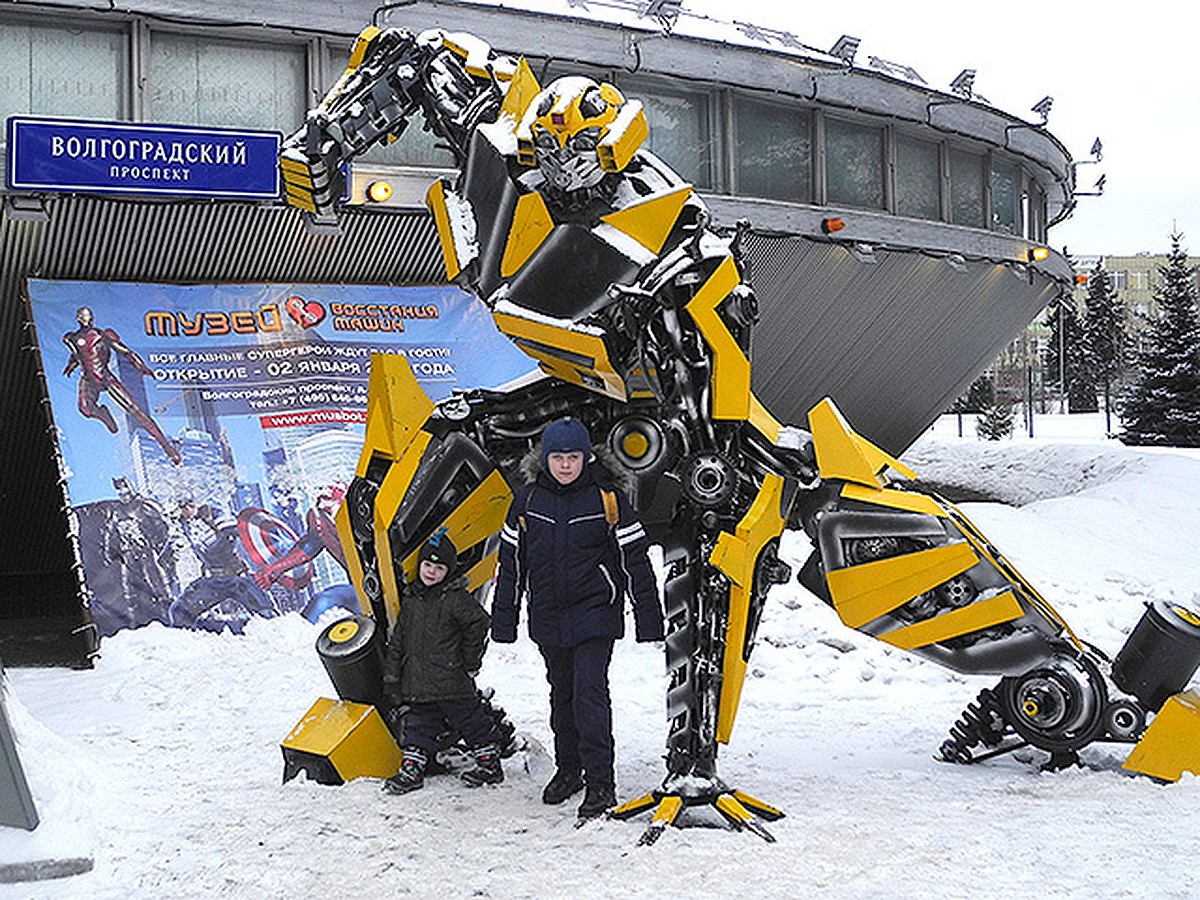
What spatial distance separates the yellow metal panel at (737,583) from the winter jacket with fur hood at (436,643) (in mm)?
1207

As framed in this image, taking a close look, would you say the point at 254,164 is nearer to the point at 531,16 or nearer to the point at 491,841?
the point at 531,16

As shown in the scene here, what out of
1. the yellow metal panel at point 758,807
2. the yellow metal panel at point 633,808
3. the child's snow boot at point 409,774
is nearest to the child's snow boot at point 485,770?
the child's snow boot at point 409,774

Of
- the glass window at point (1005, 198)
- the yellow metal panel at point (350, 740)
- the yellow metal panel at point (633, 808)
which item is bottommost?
the yellow metal panel at point (633, 808)

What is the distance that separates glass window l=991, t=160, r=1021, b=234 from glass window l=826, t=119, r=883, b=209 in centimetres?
247

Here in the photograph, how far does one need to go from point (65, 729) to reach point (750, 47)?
30.3 ft

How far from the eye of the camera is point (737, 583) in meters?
4.77

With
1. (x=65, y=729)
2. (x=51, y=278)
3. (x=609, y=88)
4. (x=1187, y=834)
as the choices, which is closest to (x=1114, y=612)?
(x=1187, y=834)

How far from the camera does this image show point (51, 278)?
10.7m

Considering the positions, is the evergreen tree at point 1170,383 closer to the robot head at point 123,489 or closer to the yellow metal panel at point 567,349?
the robot head at point 123,489

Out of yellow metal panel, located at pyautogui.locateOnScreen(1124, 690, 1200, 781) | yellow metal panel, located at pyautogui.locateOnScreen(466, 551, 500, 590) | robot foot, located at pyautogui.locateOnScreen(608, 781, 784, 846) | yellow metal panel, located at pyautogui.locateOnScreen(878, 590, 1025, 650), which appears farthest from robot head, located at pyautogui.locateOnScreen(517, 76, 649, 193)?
yellow metal panel, located at pyautogui.locateOnScreen(1124, 690, 1200, 781)

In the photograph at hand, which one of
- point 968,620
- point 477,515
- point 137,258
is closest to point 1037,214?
point 137,258

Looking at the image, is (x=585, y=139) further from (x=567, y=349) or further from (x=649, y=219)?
(x=567, y=349)

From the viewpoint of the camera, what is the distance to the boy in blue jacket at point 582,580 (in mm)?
4836

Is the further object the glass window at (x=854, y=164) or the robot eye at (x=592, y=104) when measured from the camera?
the glass window at (x=854, y=164)
